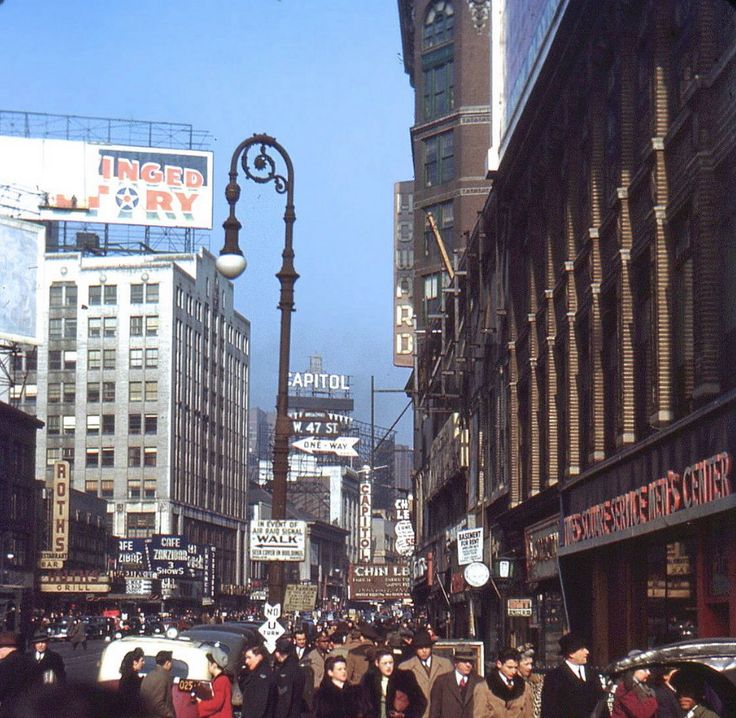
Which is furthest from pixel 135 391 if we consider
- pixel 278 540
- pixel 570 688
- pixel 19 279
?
pixel 570 688

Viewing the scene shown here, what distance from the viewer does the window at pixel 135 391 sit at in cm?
15038

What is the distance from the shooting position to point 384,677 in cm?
1656

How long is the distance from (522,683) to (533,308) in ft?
63.7

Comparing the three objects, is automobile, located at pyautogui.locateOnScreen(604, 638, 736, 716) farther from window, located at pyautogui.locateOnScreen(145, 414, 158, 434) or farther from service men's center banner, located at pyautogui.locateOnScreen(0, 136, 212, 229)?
window, located at pyautogui.locateOnScreen(145, 414, 158, 434)

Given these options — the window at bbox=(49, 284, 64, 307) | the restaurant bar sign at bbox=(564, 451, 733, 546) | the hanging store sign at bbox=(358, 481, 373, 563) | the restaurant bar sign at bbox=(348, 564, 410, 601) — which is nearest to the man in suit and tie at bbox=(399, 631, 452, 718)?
the restaurant bar sign at bbox=(564, 451, 733, 546)

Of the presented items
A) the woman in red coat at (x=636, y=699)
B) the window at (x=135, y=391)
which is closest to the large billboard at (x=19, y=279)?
the window at (x=135, y=391)

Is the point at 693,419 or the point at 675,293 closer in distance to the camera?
the point at 693,419

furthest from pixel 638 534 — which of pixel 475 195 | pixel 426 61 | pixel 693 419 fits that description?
pixel 426 61

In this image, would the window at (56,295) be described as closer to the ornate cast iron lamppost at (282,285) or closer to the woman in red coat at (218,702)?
the ornate cast iron lamppost at (282,285)

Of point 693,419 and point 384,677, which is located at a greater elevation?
point 693,419

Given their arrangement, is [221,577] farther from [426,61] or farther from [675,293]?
[675,293]

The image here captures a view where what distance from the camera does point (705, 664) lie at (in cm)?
1024

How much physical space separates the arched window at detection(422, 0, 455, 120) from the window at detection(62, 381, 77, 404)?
86.9 meters

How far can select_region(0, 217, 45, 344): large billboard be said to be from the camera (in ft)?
294
